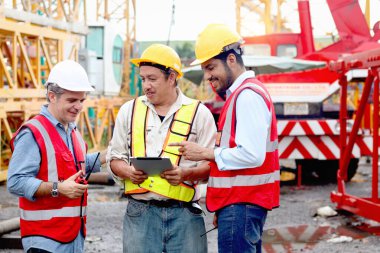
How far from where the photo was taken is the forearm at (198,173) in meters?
3.82

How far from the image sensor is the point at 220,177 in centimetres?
371

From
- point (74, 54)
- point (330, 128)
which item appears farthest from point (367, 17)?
point (74, 54)

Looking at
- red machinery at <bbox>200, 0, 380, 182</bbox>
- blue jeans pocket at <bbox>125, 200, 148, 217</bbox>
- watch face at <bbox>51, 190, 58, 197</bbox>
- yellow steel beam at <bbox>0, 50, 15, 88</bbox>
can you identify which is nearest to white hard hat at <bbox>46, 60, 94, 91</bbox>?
watch face at <bbox>51, 190, 58, 197</bbox>

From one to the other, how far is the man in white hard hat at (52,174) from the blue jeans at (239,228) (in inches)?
31.2

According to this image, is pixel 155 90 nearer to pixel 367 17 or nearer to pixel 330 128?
pixel 367 17

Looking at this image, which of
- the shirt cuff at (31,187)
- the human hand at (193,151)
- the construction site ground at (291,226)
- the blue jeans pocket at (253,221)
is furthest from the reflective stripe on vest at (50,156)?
the construction site ground at (291,226)

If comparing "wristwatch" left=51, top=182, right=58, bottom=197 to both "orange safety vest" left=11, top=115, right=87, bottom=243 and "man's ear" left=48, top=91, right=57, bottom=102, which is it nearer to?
"orange safety vest" left=11, top=115, right=87, bottom=243

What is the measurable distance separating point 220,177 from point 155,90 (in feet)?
2.17

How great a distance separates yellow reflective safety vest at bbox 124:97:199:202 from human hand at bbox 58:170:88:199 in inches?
15.1

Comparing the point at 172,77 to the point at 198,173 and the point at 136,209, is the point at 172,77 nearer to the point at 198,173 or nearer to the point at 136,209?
the point at 198,173

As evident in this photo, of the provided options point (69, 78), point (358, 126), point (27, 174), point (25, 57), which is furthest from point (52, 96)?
point (25, 57)

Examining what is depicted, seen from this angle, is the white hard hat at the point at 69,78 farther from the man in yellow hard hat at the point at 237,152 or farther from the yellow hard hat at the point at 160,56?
the man in yellow hard hat at the point at 237,152

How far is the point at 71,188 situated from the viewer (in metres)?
3.61

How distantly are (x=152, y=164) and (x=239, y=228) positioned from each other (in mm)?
581
